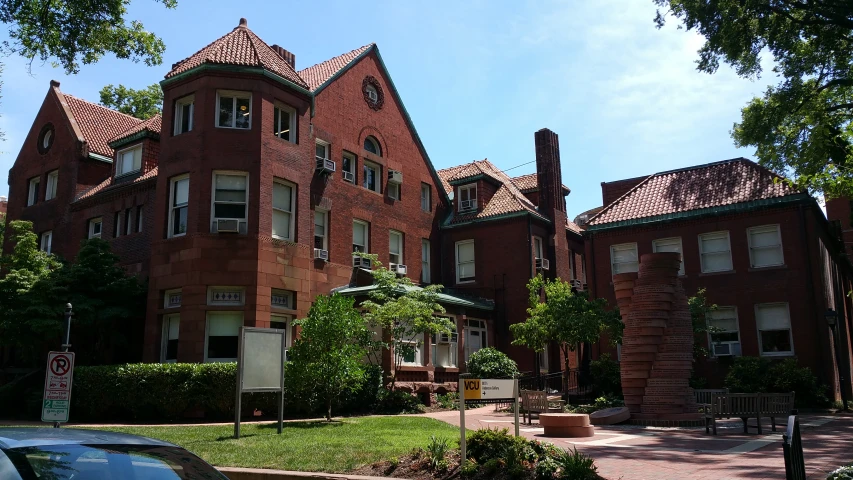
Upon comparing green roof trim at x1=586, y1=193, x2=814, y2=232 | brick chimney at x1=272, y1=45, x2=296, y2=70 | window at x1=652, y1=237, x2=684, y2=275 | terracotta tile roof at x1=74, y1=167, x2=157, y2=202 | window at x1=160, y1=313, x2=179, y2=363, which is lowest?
window at x1=160, y1=313, x2=179, y2=363

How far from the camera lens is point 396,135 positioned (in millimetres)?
32344

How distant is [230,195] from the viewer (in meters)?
23.5

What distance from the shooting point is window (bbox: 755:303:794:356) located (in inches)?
1064

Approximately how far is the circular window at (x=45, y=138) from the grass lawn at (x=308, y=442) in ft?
67.9

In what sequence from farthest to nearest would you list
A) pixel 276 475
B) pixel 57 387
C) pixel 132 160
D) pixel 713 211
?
pixel 713 211 → pixel 132 160 → pixel 57 387 → pixel 276 475

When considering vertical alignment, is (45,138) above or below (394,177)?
above

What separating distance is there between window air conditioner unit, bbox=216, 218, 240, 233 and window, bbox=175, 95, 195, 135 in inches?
159

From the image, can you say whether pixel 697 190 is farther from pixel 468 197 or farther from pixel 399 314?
pixel 399 314

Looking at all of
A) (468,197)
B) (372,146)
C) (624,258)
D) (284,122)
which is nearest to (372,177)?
(372,146)

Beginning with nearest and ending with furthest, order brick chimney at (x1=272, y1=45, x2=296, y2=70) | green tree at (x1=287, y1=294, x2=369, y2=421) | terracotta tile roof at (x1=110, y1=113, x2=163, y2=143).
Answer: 1. green tree at (x1=287, y1=294, x2=369, y2=421)
2. terracotta tile roof at (x1=110, y1=113, x2=163, y2=143)
3. brick chimney at (x1=272, y1=45, x2=296, y2=70)

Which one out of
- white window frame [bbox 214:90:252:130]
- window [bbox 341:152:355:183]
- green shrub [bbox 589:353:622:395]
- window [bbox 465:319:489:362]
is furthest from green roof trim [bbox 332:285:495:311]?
white window frame [bbox 214:90:252:130]

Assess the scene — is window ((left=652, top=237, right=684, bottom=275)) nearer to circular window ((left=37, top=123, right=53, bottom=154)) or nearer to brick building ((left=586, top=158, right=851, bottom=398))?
brick building ((left=586, top=158, right=851, bottom=398))

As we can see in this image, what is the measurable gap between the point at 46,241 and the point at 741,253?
3061 cm

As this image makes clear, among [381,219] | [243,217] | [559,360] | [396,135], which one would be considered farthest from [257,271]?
[559,360]
